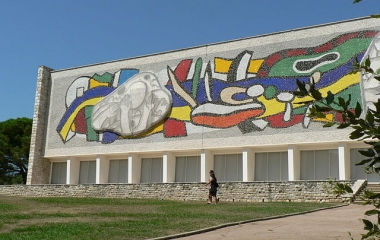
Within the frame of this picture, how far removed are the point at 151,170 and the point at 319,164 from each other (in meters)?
12.2

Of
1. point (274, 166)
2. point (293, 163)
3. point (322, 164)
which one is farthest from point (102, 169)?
point (322, 164)

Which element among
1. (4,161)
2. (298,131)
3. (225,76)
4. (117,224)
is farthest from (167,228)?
(4,161)

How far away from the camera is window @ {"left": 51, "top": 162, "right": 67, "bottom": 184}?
3869 centimetres

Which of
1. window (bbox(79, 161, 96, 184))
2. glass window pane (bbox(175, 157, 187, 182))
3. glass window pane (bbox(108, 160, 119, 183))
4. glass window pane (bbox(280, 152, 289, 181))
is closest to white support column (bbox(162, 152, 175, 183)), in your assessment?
glass window pane (bbox(175, 157, 187, 182))

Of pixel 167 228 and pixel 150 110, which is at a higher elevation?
pixel 150 110

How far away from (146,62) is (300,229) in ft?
87.7

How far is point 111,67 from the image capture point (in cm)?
3706

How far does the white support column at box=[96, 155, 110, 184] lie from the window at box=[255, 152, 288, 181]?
1203 cm

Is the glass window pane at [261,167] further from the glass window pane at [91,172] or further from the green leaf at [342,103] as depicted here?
the green leaf at [342,103]

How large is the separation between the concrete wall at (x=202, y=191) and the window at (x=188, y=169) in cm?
491

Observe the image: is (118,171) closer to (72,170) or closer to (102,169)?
(102,169)

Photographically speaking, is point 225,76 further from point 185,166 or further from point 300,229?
point 300,229

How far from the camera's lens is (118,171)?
36156 millimetres

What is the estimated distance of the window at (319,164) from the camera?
28.5m
